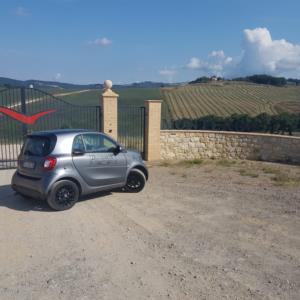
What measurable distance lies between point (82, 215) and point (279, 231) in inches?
144

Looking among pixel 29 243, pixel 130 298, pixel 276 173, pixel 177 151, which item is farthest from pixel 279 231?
pixel 177 151

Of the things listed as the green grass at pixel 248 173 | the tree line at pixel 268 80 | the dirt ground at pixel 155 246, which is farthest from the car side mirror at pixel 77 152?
the tree line at pixel 268 80

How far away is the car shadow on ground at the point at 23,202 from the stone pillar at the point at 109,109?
14.0 ft

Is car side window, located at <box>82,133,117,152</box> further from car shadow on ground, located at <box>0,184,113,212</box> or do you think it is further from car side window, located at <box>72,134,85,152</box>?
car shadow on ground, located at <box>0,184,113,212</box>

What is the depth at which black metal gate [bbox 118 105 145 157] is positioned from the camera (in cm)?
1341

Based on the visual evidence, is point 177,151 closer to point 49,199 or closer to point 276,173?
point 276,173

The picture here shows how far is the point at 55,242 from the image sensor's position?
5.38 metres

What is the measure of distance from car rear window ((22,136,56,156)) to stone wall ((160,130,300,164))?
7.68m

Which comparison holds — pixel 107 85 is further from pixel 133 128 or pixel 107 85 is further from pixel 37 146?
pixel 37 146

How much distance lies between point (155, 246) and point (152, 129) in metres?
8.42

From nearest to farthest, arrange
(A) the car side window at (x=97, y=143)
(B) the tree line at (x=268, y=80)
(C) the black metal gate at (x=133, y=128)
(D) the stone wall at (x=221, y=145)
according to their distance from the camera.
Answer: (A) the car side window at (x=97, y=143) → (C) the black metal gate at (x=133, y=128) → (D) the stone wall at (x=221, y=145) → (B) the tree line at (x=268, y=80)

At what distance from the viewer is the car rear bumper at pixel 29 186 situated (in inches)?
263

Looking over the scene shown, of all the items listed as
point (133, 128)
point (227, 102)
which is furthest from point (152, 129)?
point (227, 102)

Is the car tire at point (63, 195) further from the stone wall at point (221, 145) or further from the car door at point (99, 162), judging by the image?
the stone wall at point (221, 145)
